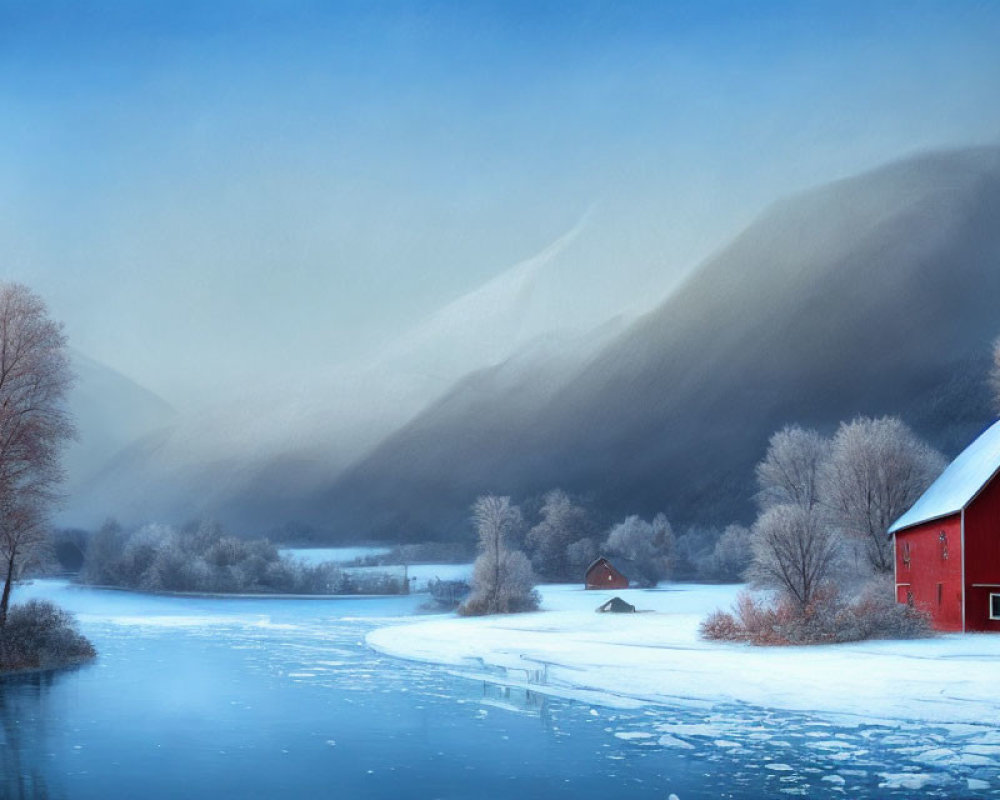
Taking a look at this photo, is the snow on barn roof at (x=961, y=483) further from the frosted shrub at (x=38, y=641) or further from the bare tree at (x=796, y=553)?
the frosted shrub at (x=38, y=641)

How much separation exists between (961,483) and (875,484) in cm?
1386

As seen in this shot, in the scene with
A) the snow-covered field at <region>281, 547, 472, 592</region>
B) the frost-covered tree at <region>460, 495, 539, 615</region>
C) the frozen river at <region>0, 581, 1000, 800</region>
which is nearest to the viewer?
the frozen river at <region>0, 581, 1000, 800</region>

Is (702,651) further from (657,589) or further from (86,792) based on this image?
(657,589)

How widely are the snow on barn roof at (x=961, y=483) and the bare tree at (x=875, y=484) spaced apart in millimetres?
→ 7689

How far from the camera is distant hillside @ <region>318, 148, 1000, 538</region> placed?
14900 cm

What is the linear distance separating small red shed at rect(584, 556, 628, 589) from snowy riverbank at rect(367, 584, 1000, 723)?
1521 inches

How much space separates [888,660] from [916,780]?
14.7 m

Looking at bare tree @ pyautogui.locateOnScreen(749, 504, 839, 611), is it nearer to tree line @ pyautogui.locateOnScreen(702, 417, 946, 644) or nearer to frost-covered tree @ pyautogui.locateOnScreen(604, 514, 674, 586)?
tree line @ pyautogui.locateOnScreen(702, 417, 946, 644)

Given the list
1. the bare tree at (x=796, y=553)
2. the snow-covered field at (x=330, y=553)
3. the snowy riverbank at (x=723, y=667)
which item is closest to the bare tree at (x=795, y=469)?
the snowy riverbank at (x=723, y=667)

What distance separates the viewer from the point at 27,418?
3145 centimetres

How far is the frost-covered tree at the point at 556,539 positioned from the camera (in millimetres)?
100188

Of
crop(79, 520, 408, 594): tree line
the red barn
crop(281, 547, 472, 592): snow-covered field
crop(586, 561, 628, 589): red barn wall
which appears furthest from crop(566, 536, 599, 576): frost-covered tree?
the red barn

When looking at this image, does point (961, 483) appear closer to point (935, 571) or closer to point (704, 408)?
point (935, 571)

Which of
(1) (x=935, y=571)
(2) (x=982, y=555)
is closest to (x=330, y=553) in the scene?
(1) (x=935, y=571)
